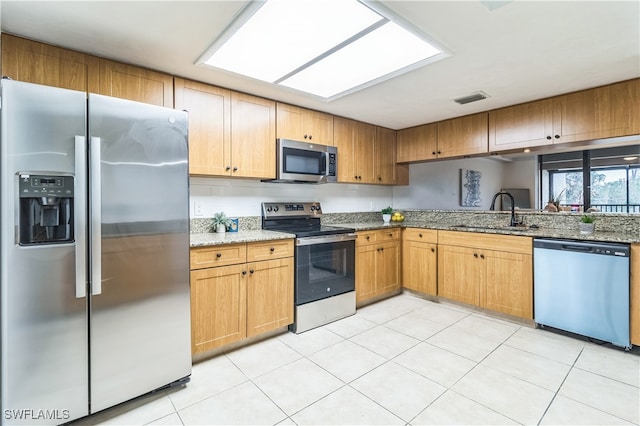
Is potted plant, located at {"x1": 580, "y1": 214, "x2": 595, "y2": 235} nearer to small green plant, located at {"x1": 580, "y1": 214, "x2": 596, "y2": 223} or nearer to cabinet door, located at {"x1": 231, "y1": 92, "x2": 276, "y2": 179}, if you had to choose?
small green plant, located at {"x1": 580, "y1": 214, "x2": 596, "y2": 223}

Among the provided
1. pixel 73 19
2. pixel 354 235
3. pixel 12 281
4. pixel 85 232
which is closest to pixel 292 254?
pixel 354 235

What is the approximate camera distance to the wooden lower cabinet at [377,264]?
3396mm

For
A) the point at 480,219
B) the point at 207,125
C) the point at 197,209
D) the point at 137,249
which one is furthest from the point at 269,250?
the point at 480,219

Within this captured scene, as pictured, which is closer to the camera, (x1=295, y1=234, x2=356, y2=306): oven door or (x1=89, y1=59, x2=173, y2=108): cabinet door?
(x1=89, y1=59, x2=173, y2=108): cabinet door

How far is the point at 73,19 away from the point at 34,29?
312mm

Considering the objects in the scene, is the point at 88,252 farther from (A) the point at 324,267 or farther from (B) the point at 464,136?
(B) the point at 464,136

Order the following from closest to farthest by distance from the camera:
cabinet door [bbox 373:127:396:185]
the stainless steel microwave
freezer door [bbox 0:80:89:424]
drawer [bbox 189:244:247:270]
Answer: freezer door [bbox 0:80:89:424] < drawer [bbox 189:244:247:270] < the stainless steel microwave < cabinet door [bbox 373:127:396:185]

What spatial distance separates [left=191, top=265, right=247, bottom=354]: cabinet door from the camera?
7.24 feet

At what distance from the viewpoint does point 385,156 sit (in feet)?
13.6

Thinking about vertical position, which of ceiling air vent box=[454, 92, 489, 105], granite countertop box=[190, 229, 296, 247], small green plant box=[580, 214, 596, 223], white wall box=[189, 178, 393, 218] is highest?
ceiling air vent box=[454, 92, 489, 105]

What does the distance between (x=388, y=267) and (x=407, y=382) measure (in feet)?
5.86

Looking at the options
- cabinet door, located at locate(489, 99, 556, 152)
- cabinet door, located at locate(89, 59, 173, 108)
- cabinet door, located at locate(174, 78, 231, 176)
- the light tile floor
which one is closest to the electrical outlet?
cabinet door, located at locate(174, 78, 231, 176)

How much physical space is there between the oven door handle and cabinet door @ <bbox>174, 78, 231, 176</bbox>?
92 cm

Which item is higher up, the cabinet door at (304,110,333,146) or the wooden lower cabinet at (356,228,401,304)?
the cabinet door at (304,110,333,146)
